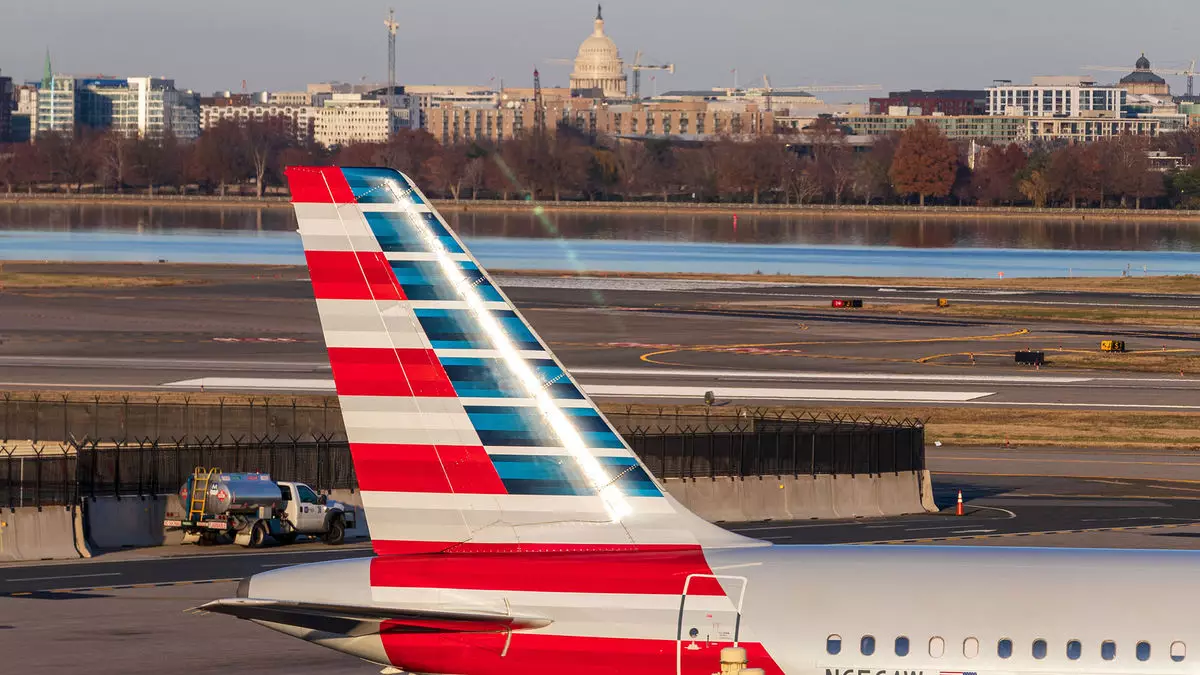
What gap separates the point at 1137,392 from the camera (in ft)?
270

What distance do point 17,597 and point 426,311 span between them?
20.3 metres

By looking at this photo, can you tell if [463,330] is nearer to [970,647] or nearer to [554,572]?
[554,572]

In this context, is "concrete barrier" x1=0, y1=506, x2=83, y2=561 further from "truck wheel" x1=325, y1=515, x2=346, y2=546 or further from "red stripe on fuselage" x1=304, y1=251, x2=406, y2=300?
"red stripe on fuselage" x1=304, y1=251, x2=406, y2=300

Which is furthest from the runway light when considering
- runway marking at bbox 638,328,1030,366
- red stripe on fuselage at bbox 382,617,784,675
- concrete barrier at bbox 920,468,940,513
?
runway marking at bbox 638,328,1030,366

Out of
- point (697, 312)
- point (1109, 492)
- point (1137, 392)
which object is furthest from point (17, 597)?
point (697, 312)

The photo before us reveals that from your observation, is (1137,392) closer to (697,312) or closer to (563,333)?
(563,333)

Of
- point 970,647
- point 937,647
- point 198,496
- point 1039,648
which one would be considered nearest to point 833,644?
point 937,647

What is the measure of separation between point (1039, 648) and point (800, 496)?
113 feet

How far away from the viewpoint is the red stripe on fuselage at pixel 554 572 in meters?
18.9

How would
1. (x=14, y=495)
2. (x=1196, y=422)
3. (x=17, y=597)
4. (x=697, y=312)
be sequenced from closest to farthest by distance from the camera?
(x=17, y=597)
(x=14, y=495)
(x=1196, y=422)
(x=697, y=312)

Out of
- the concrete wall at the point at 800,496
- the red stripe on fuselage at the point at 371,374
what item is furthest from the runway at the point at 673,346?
the red stripe on fuselage at the point at 371,374

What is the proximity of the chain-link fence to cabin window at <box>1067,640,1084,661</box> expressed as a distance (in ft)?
93.1

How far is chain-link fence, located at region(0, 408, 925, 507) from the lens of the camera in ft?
147

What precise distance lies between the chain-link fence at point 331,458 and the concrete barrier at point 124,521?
40cm
